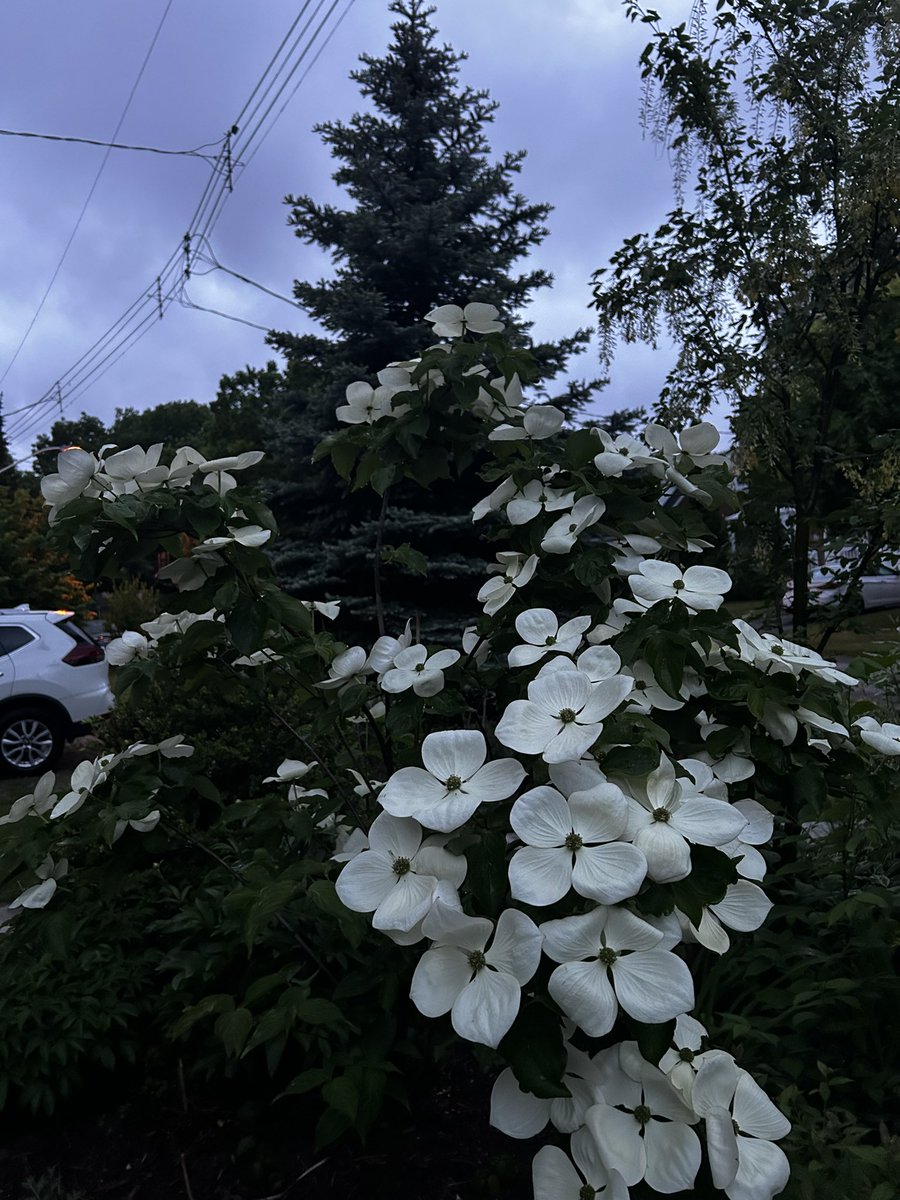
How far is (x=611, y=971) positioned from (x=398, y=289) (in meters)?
7.14

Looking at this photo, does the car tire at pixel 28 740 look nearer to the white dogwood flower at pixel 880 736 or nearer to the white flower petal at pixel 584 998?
the white dogwood flower at pixel 880 736

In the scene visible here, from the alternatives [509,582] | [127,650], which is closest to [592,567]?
[509,582]

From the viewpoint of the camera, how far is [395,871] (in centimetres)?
120

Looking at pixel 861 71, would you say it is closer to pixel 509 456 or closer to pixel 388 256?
pixel 509 456

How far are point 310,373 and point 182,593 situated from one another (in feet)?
23.6

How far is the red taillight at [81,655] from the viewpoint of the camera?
792cm

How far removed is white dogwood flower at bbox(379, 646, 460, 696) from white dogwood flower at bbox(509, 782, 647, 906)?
504 mm

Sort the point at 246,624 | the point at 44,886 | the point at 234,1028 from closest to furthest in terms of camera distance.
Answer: the point at 234,1028 → the point at 246,624 → the point at 44,886

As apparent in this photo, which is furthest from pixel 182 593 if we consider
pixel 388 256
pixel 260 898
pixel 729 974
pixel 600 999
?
pixel 388 256

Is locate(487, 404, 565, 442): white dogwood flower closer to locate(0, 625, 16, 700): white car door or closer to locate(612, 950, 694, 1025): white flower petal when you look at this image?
locate(612, 950, 694, 1025): white flower petal

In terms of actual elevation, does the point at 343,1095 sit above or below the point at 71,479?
below

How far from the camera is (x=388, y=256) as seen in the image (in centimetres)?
720

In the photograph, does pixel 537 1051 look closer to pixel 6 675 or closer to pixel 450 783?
pixel 450 783

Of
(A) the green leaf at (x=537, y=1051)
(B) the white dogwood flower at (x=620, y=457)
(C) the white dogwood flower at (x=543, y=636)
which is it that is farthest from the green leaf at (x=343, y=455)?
(A) the green leaf at (x=537, y=1051)
